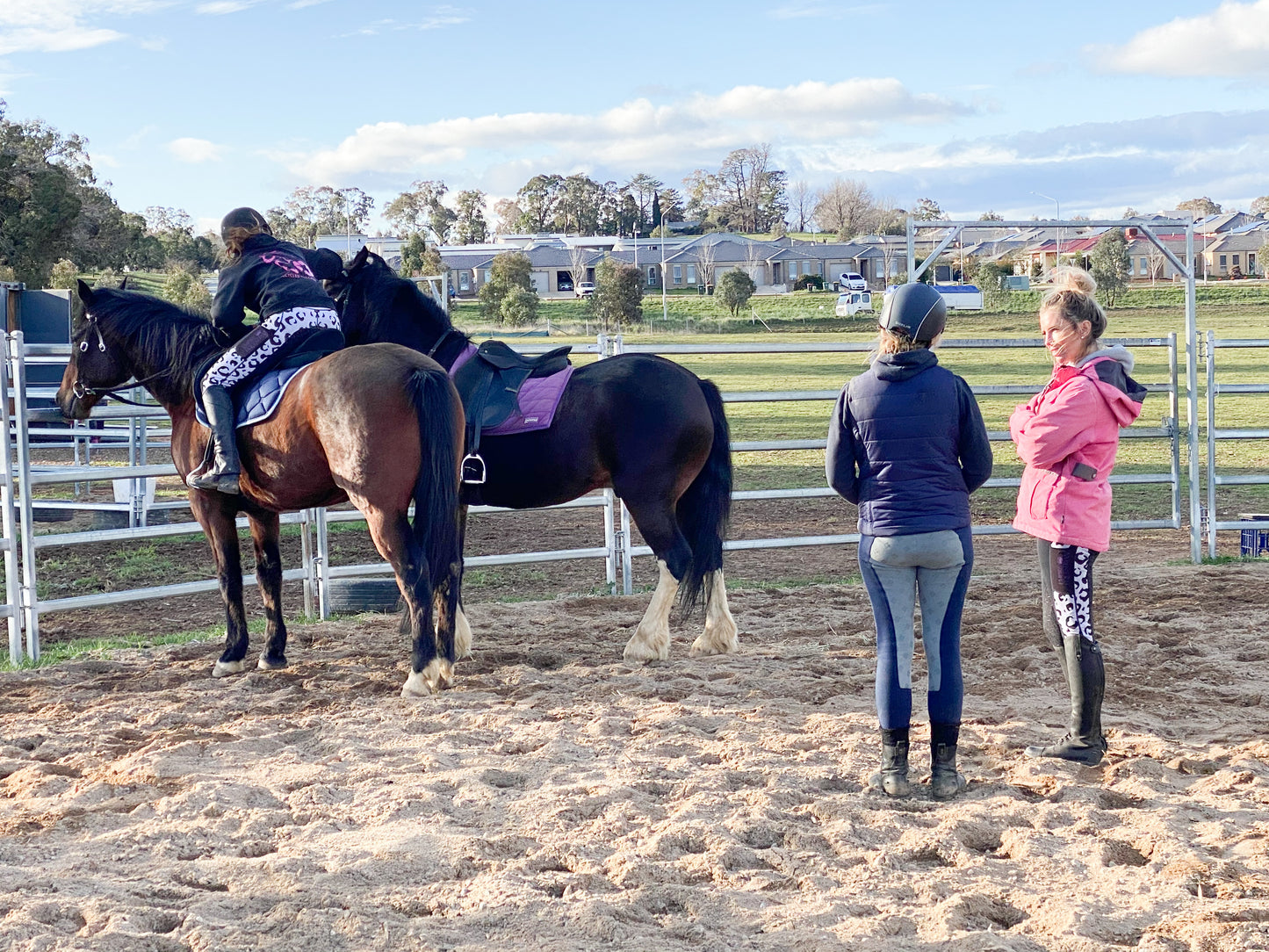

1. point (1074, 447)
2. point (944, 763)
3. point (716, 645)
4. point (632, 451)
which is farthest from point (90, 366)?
point (1074, 447)

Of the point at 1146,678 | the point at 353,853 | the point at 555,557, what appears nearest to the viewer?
the point at 353,853

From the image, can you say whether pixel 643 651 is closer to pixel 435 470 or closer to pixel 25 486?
pixel 435 470

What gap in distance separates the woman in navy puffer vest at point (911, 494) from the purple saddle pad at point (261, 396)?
9.03ft

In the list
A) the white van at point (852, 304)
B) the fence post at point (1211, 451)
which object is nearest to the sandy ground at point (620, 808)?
the fence post at point (1211, 451)

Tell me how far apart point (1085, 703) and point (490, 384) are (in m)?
3.15

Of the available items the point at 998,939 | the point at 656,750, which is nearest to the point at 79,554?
the point at 656,750

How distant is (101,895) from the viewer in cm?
293

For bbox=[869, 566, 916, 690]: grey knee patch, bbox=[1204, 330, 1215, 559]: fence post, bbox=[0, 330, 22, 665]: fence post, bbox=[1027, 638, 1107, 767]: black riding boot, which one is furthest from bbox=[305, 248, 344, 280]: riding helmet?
bbox=[1204, 330, 1215, 559]: fence post

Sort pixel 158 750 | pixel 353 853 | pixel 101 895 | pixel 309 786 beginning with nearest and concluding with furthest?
pixel 101 895
pixel 353 853
pixel 309 786
pixel 158 750

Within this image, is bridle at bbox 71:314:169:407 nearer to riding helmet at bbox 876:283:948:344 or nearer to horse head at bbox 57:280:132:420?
horse head at bbox 57:280:132:420

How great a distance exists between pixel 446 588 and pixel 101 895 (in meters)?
2.43

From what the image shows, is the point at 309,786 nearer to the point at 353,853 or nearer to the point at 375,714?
the point at 353,853

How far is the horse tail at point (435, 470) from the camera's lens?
16.2ft

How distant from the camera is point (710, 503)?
19.4ft
